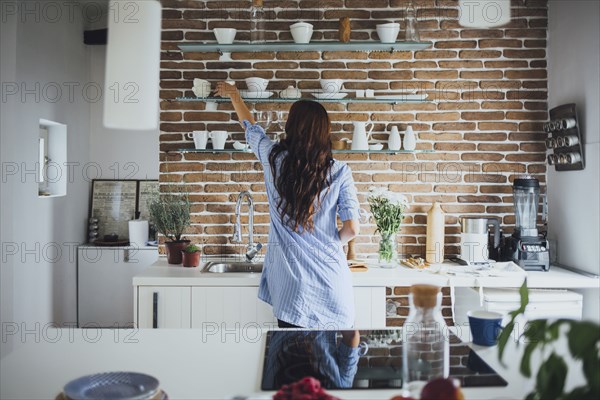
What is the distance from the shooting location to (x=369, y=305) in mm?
3074

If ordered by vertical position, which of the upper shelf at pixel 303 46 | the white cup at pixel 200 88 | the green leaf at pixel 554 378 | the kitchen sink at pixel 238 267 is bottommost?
the kitchen sink at pixel 238 267

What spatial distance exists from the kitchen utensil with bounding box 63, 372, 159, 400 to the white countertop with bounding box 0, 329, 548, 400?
13 cm

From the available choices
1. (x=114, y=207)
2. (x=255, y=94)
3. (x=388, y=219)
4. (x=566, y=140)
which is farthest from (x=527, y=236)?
(x=114, y=207)

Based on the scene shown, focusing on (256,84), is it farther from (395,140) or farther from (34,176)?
(34,176)

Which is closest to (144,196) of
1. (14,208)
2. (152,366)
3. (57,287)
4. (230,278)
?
(57,287)

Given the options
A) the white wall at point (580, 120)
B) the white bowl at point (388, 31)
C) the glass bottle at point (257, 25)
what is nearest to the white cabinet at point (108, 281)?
the glass bottle at point (257, 25)

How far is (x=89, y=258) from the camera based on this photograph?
16.8 feet

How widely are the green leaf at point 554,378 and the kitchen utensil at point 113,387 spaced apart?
726 mm

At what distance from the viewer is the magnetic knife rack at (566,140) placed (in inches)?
125

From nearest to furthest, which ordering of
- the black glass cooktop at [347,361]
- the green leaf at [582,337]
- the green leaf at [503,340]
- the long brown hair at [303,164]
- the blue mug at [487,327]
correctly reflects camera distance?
the green leaf at [582,337] < the green leaf at [503,340] < the black glass cooktop at [347,361] < the blue mug at [487,327] < the long brown hair at [303,164]

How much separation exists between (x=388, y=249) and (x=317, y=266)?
1.14m

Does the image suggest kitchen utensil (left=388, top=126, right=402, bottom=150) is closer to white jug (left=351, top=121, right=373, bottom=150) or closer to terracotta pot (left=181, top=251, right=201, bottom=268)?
white jug (left=351, top=121, right=373, bottom=150)

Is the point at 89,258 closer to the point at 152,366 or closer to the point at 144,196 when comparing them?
the point at 144,196

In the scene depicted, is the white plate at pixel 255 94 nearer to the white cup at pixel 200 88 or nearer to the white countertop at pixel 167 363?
the white cup at pixel 200 88
